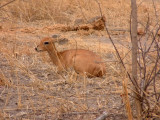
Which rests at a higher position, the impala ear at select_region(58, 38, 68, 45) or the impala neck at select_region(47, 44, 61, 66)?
the impala ear at select_region(58, 38, 68, 45)

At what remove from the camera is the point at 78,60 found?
596cm

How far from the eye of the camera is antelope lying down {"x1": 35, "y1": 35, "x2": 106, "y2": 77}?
5566mm

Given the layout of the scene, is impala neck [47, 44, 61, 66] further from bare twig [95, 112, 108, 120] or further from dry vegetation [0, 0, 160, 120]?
bare twig [95, 112, 108, 120]

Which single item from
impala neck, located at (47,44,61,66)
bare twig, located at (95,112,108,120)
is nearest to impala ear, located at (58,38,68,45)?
impala neck, located at (47,44,61,66)

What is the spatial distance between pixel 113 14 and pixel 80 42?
348 centimetres

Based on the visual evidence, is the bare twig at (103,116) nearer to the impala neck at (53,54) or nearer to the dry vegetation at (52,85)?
A: the dry vegetation at (52,85)

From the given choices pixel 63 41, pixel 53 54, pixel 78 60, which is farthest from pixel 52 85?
pixel 63 41

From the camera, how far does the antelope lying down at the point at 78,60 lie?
5.57m

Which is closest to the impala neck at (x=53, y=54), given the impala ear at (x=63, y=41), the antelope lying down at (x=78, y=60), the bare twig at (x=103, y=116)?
the antelope lying down at (x=78, y=60)

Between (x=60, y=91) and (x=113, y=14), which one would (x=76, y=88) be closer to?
(x=60, y=91)

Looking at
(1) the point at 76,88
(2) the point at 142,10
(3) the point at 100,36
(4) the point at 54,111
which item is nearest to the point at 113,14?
(2) the point at 142,10

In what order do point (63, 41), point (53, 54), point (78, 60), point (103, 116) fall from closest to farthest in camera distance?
point (103, 116) < point (78, 60) < point (53, 54) < point (63, 41)

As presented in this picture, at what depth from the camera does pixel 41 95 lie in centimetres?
405

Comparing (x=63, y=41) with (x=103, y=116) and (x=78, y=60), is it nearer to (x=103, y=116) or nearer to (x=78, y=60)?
(x=78, y=60)
